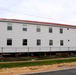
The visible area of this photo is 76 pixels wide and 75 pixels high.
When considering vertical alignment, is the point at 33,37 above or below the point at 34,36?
below

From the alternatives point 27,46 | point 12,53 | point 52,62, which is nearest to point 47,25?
point 27,46

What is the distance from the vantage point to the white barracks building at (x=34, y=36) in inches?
1228

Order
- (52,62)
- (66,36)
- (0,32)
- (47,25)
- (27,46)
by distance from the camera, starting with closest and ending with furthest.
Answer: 1. (52,62)
2. (0,32)
3. (27,46)
4. (47,25)
5. (66,36)

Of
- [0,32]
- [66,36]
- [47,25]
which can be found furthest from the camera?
[66,36]

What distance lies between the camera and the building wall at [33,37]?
3112 cm

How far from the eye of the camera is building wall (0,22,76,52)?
102ft

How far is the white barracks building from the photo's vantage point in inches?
1228

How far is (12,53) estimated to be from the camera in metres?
31.8

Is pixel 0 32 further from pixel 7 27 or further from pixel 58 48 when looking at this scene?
pixel 58 48

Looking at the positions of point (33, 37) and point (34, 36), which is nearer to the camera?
point (33, 37)

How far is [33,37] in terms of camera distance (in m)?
33.6

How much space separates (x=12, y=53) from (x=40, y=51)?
500 cm

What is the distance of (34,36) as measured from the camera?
3372 centimetres

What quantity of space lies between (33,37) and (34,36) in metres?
0.28
